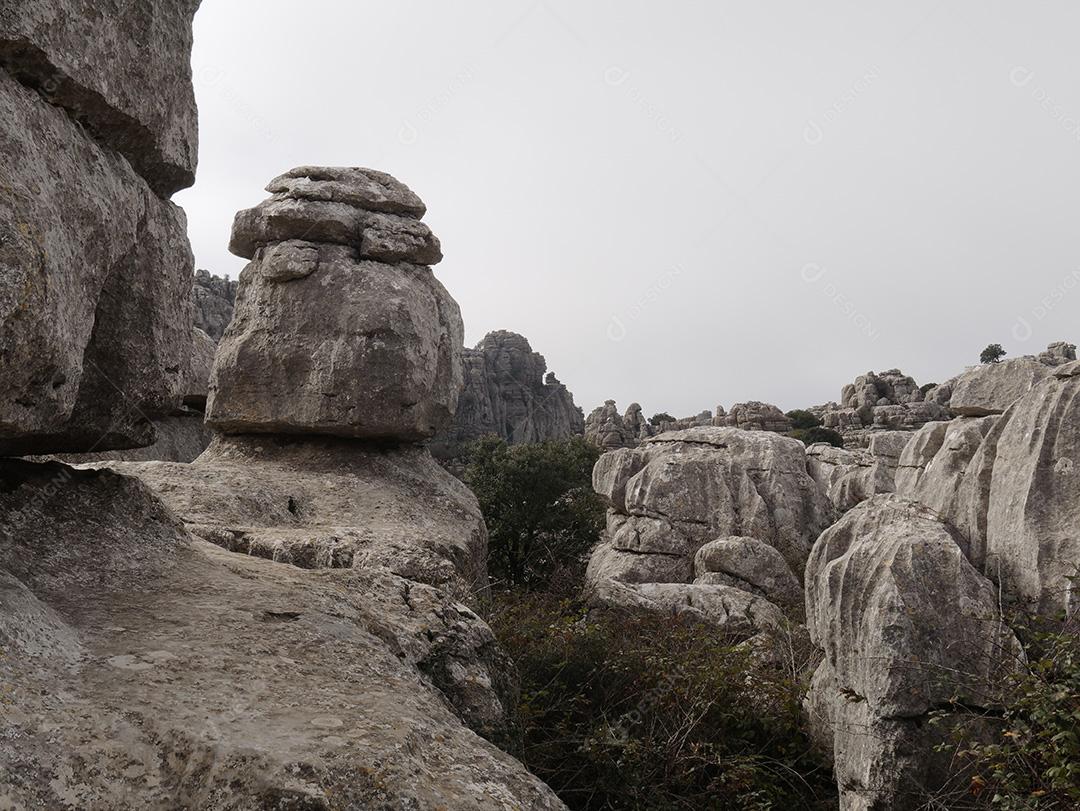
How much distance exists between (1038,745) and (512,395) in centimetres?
5876

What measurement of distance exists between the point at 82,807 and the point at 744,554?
44.3 feet

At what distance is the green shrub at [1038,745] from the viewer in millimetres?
4777

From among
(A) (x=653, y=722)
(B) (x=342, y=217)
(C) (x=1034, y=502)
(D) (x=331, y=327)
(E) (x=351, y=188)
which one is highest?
(E) (x=351, y=188)

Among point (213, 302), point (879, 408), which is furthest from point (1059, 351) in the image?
point (213, 302)

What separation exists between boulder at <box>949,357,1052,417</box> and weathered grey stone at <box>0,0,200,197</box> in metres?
6.82

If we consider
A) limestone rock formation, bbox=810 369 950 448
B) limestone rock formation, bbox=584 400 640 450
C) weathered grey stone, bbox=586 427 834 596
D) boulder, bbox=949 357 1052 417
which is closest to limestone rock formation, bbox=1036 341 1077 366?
limestone rock formation, bbox=810 369 950 448

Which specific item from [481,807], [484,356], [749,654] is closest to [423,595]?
[481,807]

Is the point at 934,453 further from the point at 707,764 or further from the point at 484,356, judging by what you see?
the point at 484,356

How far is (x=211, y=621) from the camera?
3.06 meters

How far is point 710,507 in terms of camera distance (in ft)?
61.3

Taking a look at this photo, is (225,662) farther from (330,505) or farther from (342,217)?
(342,217)

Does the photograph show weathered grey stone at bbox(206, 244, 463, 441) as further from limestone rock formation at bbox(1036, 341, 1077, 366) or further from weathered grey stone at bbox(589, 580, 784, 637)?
limestone rock formation at bbox(1036, 341, 1077, 366)

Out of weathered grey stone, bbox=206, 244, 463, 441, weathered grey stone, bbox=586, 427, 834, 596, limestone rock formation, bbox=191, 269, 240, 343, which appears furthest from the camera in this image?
limestone rock formation, bbox=191, 269, 240, 343

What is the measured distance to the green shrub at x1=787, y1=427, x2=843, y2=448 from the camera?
153 ft
